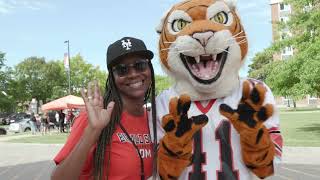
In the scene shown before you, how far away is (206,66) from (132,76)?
0.50 meters

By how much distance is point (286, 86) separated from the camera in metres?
18.6

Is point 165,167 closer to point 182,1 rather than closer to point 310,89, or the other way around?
point 182,1

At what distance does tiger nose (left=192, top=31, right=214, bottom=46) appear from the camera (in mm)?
3037

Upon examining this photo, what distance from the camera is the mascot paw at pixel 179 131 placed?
2.91 metres

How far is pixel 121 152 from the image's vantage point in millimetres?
2893

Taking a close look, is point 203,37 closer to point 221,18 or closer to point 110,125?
point 221,18

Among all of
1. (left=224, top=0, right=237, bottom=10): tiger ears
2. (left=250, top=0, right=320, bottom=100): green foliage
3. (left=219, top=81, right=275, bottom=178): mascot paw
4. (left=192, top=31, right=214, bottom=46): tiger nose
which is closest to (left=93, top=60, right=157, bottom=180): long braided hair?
(left=192, top=31, right=214, bottom=46): tiger nose

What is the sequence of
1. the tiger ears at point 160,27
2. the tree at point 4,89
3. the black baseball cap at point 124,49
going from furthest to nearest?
the tree at point 4,89 < the tiger ears at point 160,27 < the black baseball cap at point 124,49

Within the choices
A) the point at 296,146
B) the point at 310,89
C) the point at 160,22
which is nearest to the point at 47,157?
the point at 296,146

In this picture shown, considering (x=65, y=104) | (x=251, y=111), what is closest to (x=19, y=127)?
(x=65, y=104)

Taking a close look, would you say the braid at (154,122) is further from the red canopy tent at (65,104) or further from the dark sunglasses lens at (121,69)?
the red canopy tent at (65,104)

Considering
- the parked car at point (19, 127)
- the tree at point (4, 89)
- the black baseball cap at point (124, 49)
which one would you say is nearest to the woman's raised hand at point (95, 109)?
the black baseball cap at point (124, 49)

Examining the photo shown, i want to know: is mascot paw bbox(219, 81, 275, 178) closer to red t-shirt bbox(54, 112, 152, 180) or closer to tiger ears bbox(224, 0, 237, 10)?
red t-shirt bbox(54, 112, 152, 180)

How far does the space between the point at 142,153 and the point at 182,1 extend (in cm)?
118
